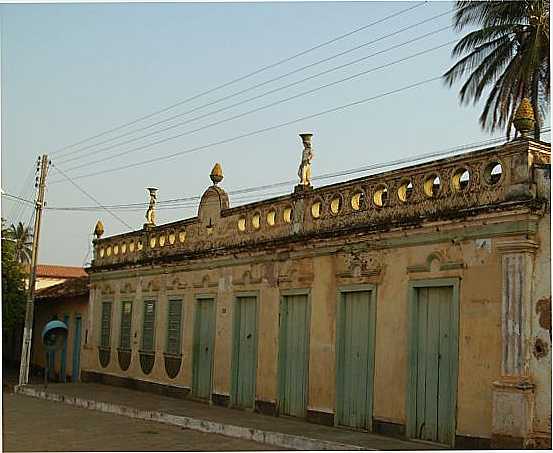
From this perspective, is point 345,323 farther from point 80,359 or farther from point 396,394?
point 80,359

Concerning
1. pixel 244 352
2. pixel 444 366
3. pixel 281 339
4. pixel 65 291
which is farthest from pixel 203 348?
pixel 65 291

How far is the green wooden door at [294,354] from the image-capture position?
13.0 m

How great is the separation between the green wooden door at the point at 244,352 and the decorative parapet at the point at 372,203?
1123mm

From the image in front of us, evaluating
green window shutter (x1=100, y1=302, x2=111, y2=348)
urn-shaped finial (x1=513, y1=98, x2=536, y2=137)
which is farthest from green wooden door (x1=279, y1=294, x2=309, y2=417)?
green window shutter (x1=100, y1=302, x2=111, y2=348)

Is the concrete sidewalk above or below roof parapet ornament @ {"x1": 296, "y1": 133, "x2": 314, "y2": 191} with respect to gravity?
below

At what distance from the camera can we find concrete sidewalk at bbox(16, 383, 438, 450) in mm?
10508

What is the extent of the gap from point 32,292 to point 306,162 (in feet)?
36.0

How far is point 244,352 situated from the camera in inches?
578

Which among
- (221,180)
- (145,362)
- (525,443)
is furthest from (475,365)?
(145,362)

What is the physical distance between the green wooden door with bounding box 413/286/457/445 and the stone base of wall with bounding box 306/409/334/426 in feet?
6.06

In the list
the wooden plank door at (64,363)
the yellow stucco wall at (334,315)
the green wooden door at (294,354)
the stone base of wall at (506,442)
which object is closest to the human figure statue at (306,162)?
the yellow stucco wall at (334,315)

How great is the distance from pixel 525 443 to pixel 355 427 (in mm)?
3159

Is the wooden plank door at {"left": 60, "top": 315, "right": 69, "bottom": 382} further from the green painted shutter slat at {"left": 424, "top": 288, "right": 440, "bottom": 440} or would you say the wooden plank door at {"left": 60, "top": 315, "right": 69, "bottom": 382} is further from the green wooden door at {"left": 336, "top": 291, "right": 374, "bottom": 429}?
the green painted shutter slat at {"left": 424, "top": 288, "right": 440, "bottom": 440}

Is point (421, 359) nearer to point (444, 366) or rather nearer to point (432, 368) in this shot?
point (432, 368)
